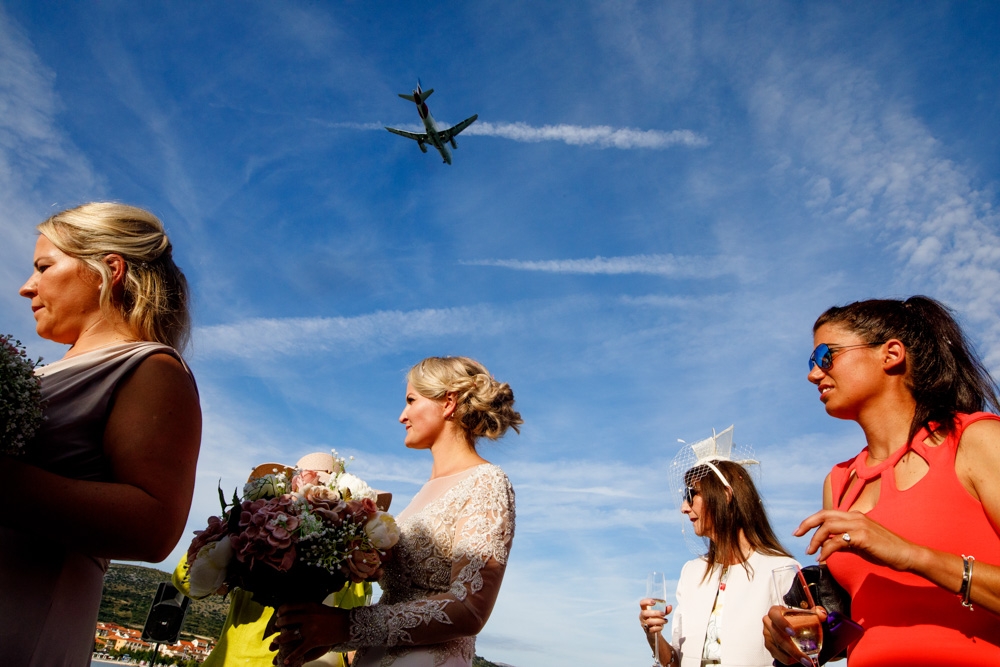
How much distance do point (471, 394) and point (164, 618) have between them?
8.86 m

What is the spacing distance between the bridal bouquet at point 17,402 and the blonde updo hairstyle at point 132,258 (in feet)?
1.75

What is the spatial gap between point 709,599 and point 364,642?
2459 millimetres

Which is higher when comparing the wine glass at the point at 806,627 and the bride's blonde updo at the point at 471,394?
the bride's blonde updo at the point at 471,394

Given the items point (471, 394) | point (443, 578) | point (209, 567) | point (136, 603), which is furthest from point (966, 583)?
point (136, 603)

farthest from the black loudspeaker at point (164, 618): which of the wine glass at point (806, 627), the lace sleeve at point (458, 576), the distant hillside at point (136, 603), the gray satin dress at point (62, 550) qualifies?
the wine glass at point (806, 627)

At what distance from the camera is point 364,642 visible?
296 centimetres

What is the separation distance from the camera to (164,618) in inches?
397

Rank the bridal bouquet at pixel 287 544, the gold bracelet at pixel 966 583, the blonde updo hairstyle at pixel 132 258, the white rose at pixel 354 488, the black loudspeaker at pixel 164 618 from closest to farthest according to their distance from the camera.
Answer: the gold bracelet at pixel 966 583 → the blonde updo hairstyle at pixel 132 258 → the bridal bouquet at pixel 287 544 → the white rose at pixel 354 488 → the black loudspeaker at pixel 164 618

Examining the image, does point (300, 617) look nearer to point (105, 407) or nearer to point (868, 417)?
point (105, 407)

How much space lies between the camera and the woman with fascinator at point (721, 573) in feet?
13.0

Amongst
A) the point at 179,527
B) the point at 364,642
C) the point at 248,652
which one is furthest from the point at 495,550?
the point at 248,652

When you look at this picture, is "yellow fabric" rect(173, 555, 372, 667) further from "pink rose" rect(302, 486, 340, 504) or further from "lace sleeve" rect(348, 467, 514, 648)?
"pink rose" rect(302, 486, 340, 504)

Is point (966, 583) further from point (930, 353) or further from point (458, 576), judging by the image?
point (458, 576)

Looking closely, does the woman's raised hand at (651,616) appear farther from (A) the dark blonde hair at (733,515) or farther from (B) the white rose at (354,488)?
(B) the white rose at (354,488)
